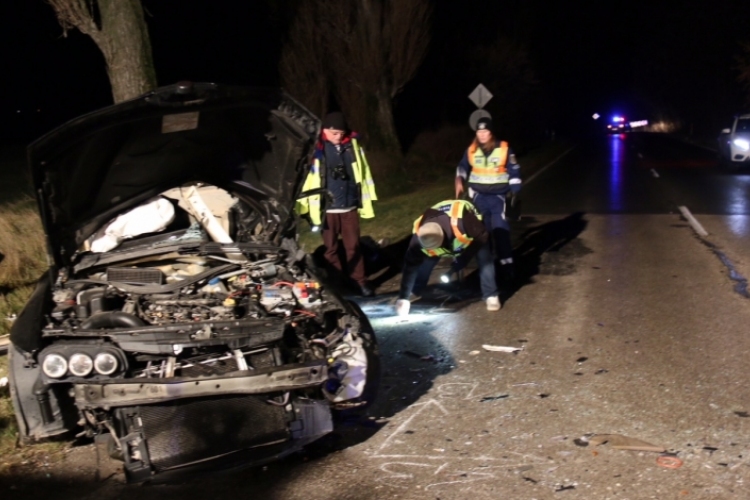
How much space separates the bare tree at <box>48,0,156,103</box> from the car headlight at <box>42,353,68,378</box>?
5648 mm

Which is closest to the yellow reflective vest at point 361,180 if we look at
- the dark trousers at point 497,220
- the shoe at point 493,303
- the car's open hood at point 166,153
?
the dark trousers at point 497,220

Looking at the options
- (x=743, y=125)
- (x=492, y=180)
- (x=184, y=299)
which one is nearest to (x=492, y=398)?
(x=184, y=299)

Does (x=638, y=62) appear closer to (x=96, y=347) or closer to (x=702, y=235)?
(x=702, y=235)

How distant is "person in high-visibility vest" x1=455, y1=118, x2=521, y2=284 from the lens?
8.06m

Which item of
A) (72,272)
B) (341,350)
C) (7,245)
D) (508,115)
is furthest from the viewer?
(508,115)

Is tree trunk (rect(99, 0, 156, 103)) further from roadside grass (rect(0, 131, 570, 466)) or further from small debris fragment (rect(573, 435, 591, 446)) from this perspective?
small debris fragment (rect(573, 435, 591, 446))

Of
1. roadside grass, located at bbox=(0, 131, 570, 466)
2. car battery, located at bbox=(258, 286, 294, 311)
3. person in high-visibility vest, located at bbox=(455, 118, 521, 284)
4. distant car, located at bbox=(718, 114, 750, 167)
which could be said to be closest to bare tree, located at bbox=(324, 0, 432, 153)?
roadside grass, located at bbox=(0, 131, 570, 466)

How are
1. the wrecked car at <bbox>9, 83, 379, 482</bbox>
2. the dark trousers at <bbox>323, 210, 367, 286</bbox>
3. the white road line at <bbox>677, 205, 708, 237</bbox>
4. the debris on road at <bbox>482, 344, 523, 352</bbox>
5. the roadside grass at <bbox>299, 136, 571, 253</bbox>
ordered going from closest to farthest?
1. the wrecked car at <bbox>9, 83, 379, 482</bbox>
2. the debris on road at <bbox>482, 344, 523, 352</bbox>
3. the dark trousers at <bbox>323, 210, 367, 286</bbox>
4. the white road line at <bbox>677, 205, 708, 237</bbox>
5. the roadside grass at <bbox>299, 136, 571, 253</bbox>

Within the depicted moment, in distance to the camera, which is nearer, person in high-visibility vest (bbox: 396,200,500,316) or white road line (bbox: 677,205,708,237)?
person in high-visibility vest (bbox: 396,200,500,316)

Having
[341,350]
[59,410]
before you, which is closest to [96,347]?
[59,410]

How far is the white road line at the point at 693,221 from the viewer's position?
36.8 ft

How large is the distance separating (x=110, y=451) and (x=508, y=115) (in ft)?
101

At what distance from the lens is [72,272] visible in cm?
492

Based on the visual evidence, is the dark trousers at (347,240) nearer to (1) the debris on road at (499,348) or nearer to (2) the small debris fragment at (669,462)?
(1) the debris on road at (499,348)
